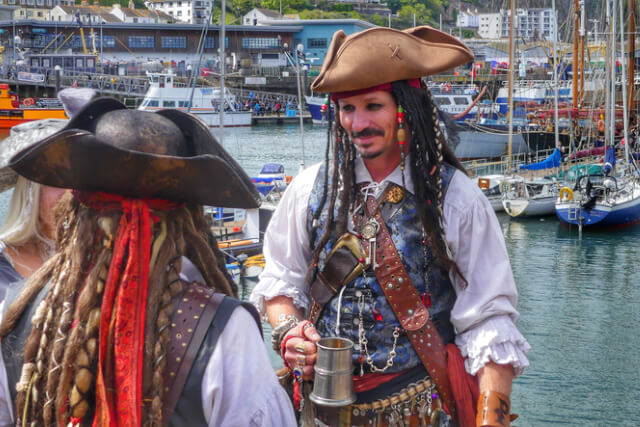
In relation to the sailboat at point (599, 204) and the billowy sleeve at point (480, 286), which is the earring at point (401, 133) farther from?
the sailboat at point (599, 204)

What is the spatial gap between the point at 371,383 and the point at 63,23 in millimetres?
71780

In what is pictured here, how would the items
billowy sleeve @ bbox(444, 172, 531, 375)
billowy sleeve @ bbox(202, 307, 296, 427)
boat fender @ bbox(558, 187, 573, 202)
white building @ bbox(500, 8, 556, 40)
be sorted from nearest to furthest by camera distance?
billowy sleeve @ bbox(202, 307, 296, 427) < billowy sleeve @ bbox(444, 172, 531, 375) < boat fender @ bbox(558, 187, 573, 202) < white building @ bbox(500, 8, 556, 40)

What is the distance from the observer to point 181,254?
1626mm

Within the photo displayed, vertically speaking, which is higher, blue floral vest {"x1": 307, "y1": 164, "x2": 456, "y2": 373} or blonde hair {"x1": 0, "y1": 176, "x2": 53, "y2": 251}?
blonde hair {"x1": 0, "y1": 176, "x2": 53, "y2": 251}

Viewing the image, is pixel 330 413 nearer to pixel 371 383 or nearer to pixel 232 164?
pixel 371 383

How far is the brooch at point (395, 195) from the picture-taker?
264cm

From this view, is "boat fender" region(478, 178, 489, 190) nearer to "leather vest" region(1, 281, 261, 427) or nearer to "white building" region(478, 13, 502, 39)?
"leather vest" region(1, 281, 261, 427)

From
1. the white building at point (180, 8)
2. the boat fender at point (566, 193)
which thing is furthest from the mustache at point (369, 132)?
the white building at point (180, 8)

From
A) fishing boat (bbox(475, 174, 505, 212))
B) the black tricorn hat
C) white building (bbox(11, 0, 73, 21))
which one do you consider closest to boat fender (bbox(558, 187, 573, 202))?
fishing boat (bbox(475, 174, 505, 212))

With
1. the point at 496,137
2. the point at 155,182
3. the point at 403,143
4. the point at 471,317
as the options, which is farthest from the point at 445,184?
the point at 496,137

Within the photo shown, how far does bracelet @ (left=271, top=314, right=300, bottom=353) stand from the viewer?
8.63 feet

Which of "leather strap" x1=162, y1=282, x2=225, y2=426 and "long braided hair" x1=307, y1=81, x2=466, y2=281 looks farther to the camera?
"long braided hair" x1=307, y1=81, x2=466, y2=281

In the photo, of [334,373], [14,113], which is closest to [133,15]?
Result: [14,113]

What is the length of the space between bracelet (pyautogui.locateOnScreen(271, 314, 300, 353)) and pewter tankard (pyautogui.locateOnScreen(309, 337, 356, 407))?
25 cm
